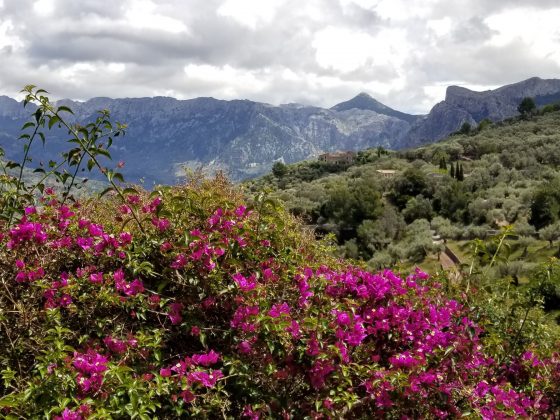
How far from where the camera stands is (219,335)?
3021 millimetres

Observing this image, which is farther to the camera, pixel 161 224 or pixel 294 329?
pixel 161 224

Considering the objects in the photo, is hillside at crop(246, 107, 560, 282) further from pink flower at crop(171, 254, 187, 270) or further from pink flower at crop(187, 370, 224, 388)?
pink flower at crop(187, 370, 224, 388)

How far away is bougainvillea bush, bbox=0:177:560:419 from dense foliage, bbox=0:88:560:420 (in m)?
0.01

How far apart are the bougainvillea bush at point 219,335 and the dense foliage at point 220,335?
1 cm

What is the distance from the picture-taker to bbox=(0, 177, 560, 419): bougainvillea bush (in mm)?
2488

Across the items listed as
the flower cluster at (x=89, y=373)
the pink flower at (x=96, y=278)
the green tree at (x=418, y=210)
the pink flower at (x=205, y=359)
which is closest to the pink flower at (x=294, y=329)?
the pink flower at (x=205, y=359)

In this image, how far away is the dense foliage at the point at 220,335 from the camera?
2490 mm

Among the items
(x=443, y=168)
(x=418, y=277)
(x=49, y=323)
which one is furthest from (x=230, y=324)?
(x=443, y=168)

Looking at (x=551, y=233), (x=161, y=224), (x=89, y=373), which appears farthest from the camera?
(x=551, y=233)

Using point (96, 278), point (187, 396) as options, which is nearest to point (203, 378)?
point (187, 396)

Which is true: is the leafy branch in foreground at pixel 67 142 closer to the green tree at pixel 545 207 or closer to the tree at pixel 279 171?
the green tree at pixel 545 207

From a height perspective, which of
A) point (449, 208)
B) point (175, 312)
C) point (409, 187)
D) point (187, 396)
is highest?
point (175, 312)

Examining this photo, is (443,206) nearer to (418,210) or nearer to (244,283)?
(418,210)

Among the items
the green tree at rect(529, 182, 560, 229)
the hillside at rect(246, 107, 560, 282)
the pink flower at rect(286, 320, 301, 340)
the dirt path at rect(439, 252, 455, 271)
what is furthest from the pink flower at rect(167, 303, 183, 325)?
the green tree at rect(529, 182, 560, 229)
